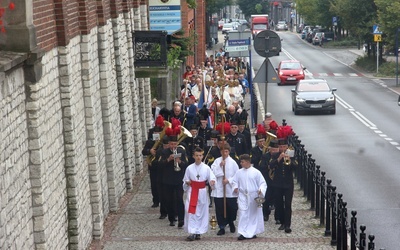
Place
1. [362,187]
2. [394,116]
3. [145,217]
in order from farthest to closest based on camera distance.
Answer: [394,116] < [362,187] < [145,217]

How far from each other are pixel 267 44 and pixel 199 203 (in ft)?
33.1

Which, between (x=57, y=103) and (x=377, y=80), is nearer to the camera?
(x=57, y=103)

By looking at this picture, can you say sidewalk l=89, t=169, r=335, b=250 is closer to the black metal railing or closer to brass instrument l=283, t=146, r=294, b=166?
the black metal railing

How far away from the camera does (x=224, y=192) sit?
19188 mm

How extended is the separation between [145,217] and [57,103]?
18.0 feet

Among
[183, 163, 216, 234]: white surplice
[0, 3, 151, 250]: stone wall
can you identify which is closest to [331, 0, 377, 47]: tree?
[0, 3, 151, 250]: stone wall

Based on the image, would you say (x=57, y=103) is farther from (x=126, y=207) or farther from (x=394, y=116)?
(x=394, y=116)

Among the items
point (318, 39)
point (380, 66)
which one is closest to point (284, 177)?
point (380, 66)

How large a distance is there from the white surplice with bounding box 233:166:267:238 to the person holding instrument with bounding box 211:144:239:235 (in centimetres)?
49

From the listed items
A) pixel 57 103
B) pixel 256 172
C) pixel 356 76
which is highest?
pixel 57 103

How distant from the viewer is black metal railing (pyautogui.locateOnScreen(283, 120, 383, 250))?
15.2m

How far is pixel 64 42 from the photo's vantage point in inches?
645

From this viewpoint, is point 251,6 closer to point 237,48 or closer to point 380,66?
point 380,66

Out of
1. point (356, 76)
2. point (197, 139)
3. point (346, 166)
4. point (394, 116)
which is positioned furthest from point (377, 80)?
point (197, 139)
